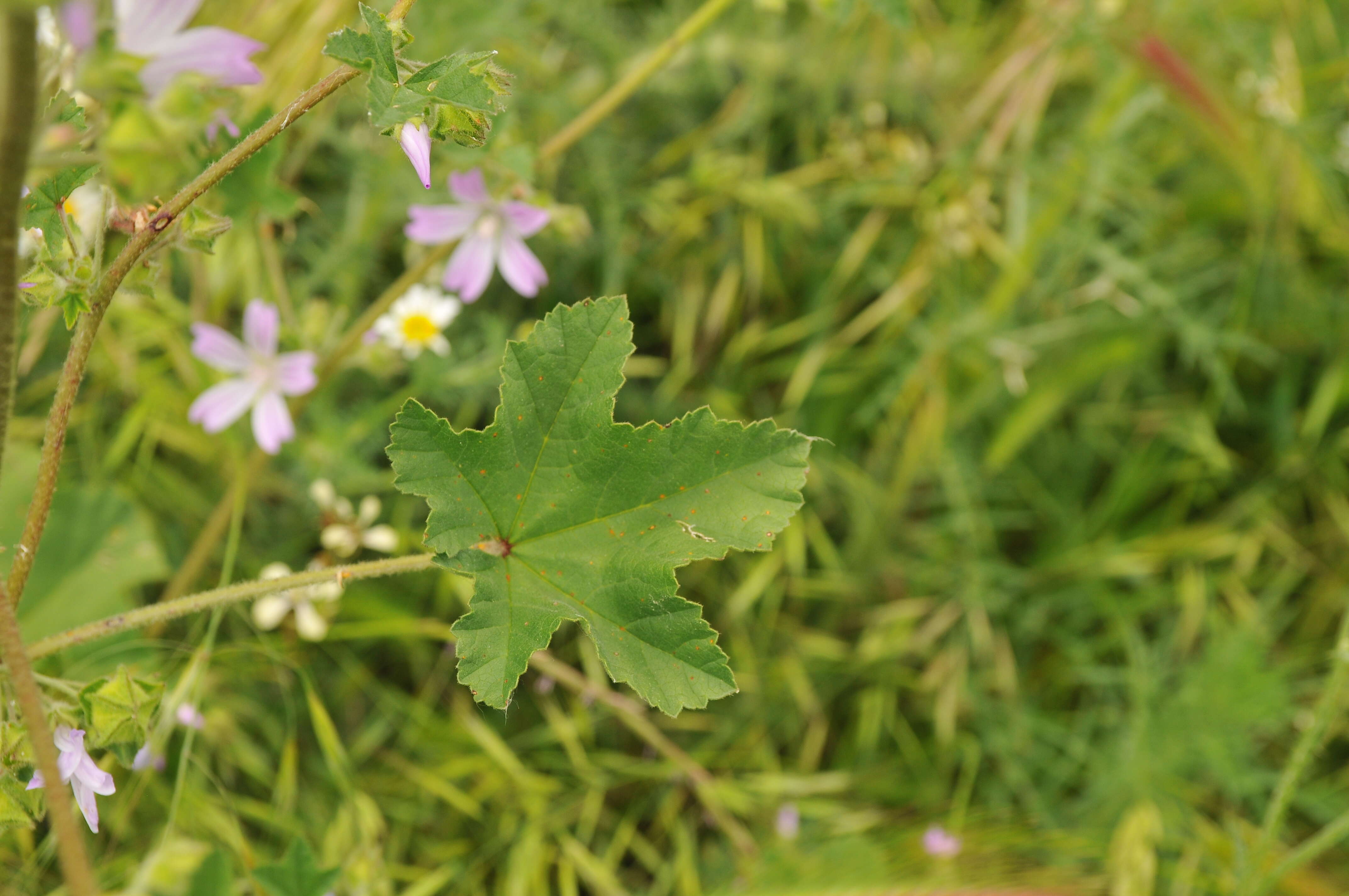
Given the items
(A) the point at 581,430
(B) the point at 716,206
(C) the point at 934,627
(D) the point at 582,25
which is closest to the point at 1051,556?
(C) the point at 934,627

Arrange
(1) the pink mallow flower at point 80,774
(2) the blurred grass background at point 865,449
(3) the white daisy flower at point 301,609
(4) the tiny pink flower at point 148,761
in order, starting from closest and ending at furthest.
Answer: (1) the pink mallow flower at point 80,774 < (4) the tiny pink flower at point 148,761 < (3) the white daisy flower at point 301,609 < (2) the blurred grass background at point 865,449

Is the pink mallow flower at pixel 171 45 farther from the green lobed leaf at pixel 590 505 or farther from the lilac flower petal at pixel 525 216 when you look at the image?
the lilac flower petal at pixel 525 216

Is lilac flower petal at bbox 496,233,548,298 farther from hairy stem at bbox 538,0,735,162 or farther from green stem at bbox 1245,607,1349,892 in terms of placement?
green stem at bbox 1245,607,1349,892

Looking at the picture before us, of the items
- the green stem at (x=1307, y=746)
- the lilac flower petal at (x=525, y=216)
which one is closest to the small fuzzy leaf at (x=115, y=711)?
the lilac flower petal at (x=525, y=216)

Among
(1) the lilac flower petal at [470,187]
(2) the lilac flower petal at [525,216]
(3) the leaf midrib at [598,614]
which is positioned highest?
(1) the lilac flower petal at [470,187]

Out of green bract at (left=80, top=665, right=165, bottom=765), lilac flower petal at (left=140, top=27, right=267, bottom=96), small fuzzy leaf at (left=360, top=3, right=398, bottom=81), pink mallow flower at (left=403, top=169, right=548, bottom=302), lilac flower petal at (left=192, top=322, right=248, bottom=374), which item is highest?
lilac flower petal at (left=140, top=27, right=267, bottom=96)

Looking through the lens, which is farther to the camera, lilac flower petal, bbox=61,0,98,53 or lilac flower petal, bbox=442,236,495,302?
lilac flower petal, bbox=442,236,495,302

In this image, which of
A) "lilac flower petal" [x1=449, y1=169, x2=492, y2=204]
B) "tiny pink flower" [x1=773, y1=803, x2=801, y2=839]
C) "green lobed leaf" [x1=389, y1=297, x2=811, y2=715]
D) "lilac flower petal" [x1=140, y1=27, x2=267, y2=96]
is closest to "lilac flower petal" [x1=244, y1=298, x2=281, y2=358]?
"lilac flower petal" [x1=449, y1=169, x2=492, y2=204]
